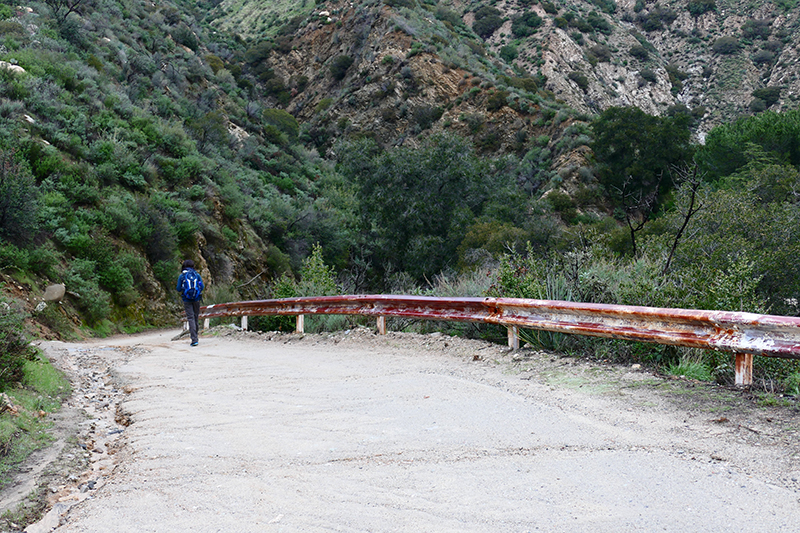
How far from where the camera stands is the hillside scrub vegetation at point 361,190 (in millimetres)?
10984

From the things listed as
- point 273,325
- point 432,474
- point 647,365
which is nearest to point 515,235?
point 273,325

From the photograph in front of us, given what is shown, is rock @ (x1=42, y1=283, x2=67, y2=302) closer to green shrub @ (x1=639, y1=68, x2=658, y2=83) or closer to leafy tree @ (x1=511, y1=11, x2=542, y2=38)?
leafy tree @ (x1=511, y1=11, x2=542, y2=38)

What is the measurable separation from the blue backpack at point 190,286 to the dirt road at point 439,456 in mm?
6129

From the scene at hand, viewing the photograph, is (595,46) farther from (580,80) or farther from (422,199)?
(422,199)

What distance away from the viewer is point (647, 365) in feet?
21.0

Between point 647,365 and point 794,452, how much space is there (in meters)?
2.76

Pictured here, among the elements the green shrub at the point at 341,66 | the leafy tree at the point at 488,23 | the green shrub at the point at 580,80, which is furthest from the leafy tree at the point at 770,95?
the green shrub at the point at 341,66

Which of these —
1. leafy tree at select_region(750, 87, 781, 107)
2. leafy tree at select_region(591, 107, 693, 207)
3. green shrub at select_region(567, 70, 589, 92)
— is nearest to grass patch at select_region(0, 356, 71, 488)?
leafy tree at select_region(591, 107, 693, 207)

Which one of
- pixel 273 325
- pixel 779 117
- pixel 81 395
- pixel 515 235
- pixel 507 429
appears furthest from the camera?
pixel 779 117

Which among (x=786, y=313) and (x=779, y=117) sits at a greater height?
(x=779, y=117)

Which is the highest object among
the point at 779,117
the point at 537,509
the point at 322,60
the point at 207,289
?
the point at 322,60

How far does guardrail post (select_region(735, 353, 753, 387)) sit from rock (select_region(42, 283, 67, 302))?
17331mm

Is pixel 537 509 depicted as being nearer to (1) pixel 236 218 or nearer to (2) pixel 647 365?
(2) pixel 647 365

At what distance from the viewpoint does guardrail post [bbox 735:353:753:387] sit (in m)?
5.11
